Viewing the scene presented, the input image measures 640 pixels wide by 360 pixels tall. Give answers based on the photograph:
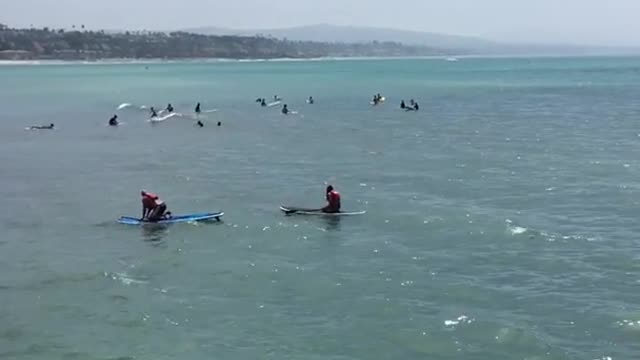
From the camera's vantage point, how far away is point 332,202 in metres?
40.5

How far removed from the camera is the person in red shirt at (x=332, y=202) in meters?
40.4

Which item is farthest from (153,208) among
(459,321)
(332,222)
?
(459,321)

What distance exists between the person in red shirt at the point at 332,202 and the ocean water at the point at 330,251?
0.79 meters

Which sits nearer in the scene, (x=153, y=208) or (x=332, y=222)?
(x=153, y=208)

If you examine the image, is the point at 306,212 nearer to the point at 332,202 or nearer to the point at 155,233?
the point at 332,202

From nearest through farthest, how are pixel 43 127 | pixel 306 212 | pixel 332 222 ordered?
pixel 332 222 < pixel 306 212 < pixel 43 127

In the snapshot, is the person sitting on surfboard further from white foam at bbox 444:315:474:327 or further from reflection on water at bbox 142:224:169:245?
white foam at bbox 444:315:474:327

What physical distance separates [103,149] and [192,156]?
9.09m

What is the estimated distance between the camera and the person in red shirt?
40438mm

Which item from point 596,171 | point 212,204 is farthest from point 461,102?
point 212,204

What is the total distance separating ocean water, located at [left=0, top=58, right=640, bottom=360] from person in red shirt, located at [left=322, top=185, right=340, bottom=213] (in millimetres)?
793

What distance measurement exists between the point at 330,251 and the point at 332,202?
575cm

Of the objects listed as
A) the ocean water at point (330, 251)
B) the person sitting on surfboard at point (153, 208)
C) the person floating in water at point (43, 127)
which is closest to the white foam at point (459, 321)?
the ocean water at point (330, 251)

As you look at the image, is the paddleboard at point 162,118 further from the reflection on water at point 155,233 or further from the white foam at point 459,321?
the white foam at point 459,321
